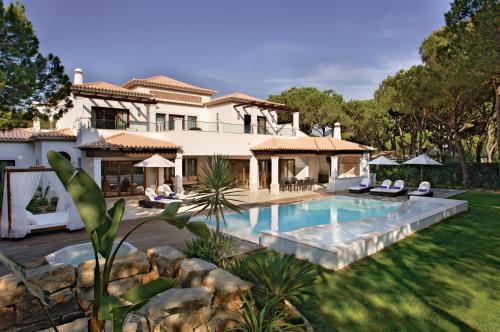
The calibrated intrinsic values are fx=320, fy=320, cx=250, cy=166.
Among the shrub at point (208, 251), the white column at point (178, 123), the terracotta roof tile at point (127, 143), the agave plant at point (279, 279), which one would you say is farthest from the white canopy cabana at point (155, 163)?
the agave plant at point (279, 279)

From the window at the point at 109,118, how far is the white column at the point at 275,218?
520 inches

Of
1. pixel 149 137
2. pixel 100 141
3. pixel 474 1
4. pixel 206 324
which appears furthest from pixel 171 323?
pixel 474 1

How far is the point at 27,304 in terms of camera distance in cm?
645

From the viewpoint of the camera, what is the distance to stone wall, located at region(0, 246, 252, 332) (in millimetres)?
5457

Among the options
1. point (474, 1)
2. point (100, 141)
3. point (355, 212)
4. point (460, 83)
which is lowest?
point (355, 212)

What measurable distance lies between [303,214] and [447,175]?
18733 mm

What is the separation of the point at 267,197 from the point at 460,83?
15.6 m

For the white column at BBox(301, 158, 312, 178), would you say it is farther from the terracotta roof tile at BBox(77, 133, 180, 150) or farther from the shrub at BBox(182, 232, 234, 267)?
the shrub at BBox(182, 232, 234, 267)

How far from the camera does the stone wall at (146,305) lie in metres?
5.46

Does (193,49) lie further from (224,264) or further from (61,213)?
(224,264)

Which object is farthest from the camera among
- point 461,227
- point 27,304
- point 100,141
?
point 100,141

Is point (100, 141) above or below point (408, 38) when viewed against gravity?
below

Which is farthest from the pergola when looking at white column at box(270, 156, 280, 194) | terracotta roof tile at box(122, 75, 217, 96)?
terracotta roof tile at box(122, 75, 217, 96)

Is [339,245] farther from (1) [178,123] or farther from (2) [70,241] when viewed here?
(1) [178,123]
